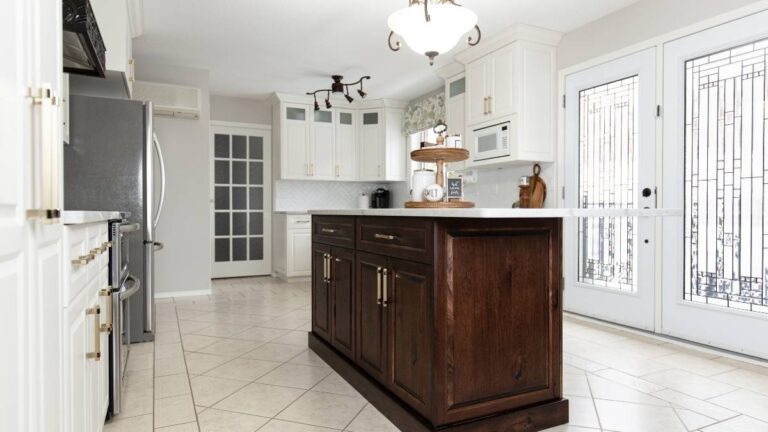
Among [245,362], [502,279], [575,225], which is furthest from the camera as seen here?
[575,225]

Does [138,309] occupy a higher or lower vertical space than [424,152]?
lower

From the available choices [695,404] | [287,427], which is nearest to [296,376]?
[287,427]

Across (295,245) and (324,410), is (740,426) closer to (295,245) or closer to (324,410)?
(324,410)

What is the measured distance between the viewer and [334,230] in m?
2.70

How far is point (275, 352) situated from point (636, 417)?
79.6 inches

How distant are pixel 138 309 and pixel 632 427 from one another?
3000 mm

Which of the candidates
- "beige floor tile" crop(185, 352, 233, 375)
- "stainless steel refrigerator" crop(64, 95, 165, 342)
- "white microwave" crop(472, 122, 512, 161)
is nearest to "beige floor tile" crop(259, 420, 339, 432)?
"beige floor tile" crop(185, 352, 233, 375)

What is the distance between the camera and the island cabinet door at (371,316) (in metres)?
2.08

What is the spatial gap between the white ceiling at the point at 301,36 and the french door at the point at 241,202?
852 mm

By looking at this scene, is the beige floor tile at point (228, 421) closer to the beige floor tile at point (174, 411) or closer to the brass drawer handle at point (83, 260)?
the beige floor tile at point (174, 411)

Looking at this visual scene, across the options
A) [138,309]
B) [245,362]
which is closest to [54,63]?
[245,362]

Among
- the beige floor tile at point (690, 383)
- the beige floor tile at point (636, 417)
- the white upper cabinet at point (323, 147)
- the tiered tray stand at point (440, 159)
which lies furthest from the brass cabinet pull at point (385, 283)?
the white upper cabinet at point (323, 147)

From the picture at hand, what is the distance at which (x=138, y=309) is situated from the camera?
3.23 metres

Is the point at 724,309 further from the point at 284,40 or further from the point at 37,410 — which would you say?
the point at 284,40
